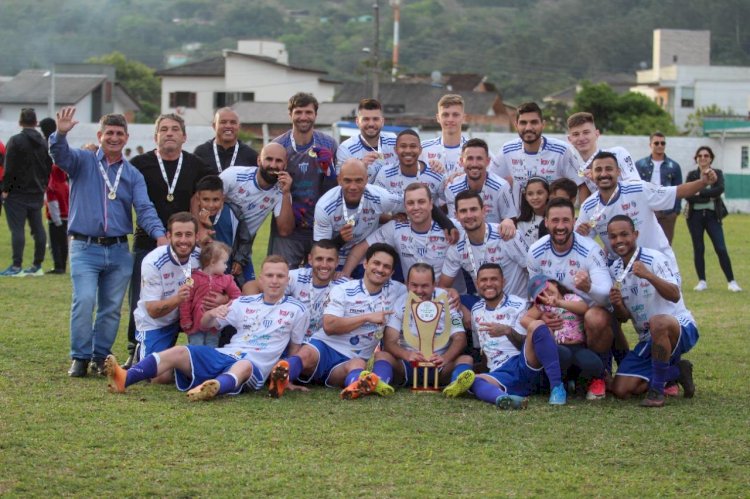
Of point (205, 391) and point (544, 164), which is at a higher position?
point (544, 164)

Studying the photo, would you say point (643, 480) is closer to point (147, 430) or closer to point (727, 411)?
point (727, 411)

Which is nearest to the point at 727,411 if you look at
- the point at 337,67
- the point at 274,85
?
the point at 274,85

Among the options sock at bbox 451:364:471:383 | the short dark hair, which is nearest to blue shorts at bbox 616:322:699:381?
sock at bbox 451:364:471:383

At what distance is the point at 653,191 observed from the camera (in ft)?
28.2

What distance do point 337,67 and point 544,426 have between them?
114536mm

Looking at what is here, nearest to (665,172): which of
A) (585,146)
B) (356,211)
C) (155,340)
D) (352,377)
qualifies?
(585,146)

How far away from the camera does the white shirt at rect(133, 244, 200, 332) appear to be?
27.4ft

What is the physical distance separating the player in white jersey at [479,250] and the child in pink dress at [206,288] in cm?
174

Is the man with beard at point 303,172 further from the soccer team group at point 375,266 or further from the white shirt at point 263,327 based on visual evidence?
the white shirt at point 263,327

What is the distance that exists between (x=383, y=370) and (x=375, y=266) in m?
0.79

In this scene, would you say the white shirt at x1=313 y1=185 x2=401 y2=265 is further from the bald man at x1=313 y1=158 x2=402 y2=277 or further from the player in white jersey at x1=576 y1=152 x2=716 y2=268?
the player in white jersey at x1=576 y1=152 x2=716 y2=268

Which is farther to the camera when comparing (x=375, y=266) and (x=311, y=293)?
(x=311, y=293)

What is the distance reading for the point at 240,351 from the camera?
819 cm

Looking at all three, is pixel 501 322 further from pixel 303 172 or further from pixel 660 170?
pixel 660 170
